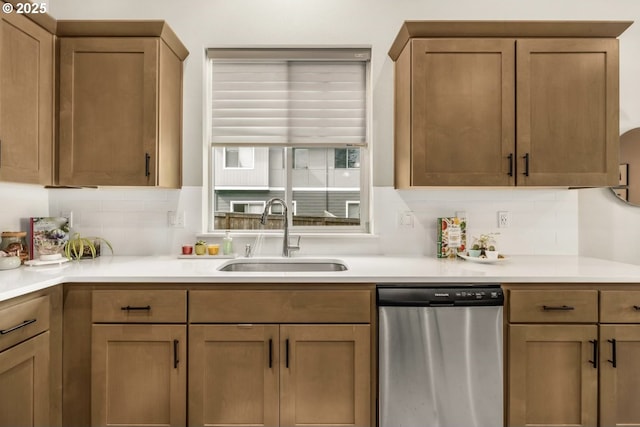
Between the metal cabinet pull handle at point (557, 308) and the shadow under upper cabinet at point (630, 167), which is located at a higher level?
the shadow under upper cabinet at point (630, 167)

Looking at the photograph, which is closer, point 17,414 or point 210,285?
point 17,414

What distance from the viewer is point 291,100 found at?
8.68 ft

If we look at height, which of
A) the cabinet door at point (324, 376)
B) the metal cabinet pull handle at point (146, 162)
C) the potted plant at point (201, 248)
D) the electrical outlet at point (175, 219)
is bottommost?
the cabinet door at point (324, 376)

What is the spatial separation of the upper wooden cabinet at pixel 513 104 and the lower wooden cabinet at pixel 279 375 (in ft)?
3.36

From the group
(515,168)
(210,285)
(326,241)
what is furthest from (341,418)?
(515,168)

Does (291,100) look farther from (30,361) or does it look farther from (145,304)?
(30,361)

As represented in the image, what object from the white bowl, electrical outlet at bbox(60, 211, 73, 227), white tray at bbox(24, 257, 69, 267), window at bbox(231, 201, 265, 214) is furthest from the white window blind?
the white bowl

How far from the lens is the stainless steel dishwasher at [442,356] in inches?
71.6

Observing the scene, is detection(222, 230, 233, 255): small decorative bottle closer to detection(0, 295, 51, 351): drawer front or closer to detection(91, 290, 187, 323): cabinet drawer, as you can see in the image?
detection(91, 290, 187, 323): cabinet drawer

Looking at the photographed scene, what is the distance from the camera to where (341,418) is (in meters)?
1.85

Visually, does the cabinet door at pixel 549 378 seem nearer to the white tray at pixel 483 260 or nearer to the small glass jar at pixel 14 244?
the white tray at pixel 483 260

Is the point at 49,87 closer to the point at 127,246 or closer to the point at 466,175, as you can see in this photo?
the point at 127,246

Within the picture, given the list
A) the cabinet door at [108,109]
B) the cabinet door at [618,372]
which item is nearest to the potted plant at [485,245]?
the cabinet door at [618,372]

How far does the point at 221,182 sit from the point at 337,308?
1371 millimetres
